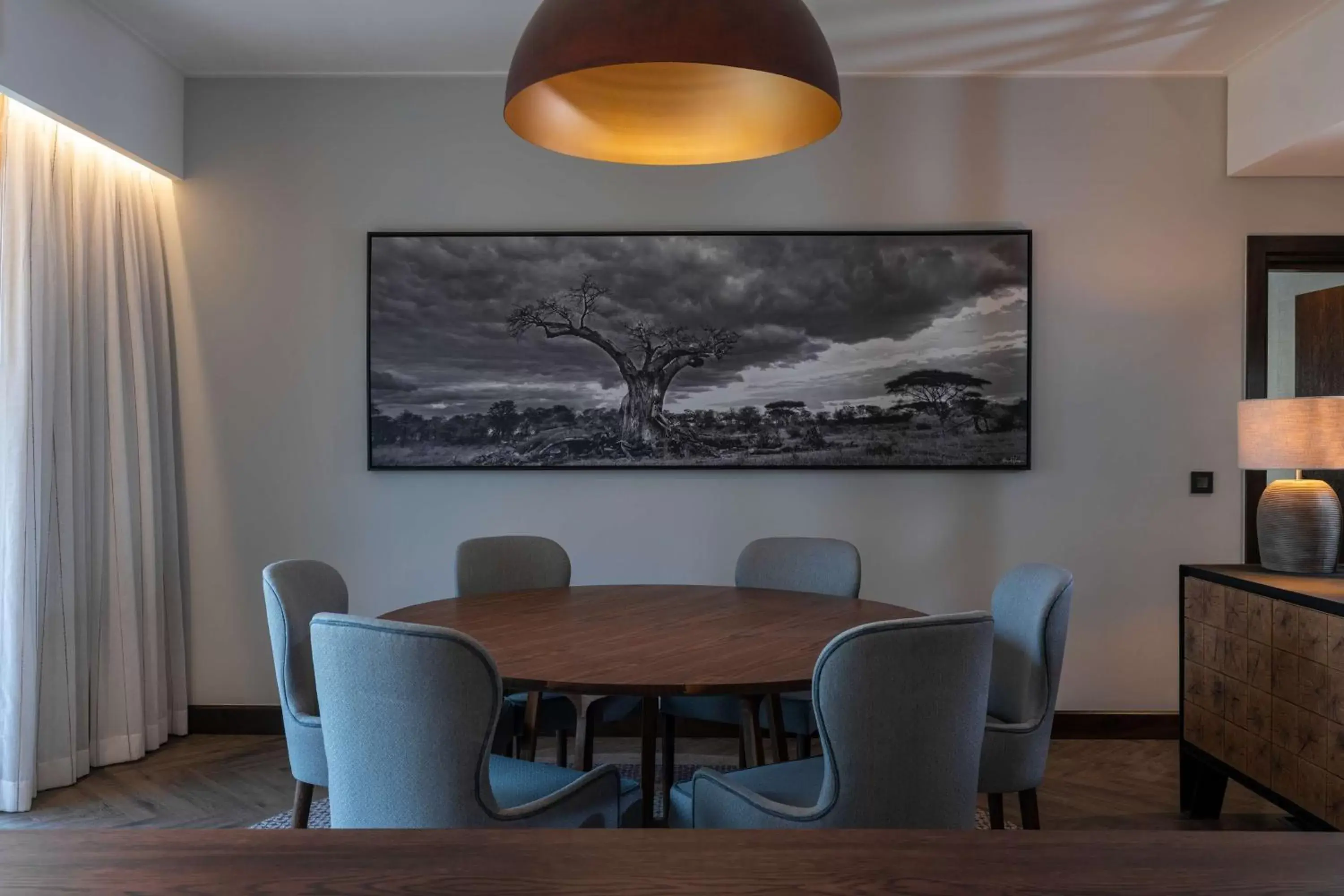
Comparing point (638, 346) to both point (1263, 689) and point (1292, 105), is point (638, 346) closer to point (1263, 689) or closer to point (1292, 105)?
point (1263, 689)

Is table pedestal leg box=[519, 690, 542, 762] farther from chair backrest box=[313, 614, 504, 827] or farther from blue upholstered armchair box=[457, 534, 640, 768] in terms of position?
chair backrest box=[313, 614, 504, 827]

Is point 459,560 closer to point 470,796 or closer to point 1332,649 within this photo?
point 470,796

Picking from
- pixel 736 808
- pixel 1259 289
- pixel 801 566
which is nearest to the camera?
pixel 736 808

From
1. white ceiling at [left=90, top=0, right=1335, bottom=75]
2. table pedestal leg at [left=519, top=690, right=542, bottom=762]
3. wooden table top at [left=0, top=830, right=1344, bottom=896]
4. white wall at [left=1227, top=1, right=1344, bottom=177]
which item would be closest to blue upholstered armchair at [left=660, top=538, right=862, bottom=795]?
table pedestal leg at [left=519, top=690, right=542, bottom=762]

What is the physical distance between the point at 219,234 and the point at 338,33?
1.06 meters

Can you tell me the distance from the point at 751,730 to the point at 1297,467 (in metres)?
2.01

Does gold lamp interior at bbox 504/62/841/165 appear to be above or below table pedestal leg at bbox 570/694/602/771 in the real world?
above

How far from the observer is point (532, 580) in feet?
11.3

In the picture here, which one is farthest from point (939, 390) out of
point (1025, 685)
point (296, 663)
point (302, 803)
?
point (302, 803)

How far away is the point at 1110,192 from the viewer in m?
4.04

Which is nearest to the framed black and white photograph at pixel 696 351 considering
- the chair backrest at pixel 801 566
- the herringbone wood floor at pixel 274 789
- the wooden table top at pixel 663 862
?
the chair backrest at pixel 801 566

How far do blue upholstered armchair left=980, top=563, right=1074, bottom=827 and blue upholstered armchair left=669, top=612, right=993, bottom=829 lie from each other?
20.5 inches

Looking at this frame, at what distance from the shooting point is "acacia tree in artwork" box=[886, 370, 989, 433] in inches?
158

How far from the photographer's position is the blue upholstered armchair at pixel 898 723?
5.68 feet
